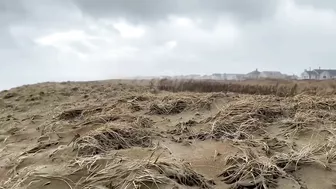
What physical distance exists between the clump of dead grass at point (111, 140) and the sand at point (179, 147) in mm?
11

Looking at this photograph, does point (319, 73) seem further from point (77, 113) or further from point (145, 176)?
point (145, 176)

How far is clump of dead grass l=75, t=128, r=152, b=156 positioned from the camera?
3980mm

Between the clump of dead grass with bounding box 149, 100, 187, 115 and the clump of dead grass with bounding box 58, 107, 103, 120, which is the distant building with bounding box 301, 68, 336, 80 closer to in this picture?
the clump of dead grass with bounding box 149, 100, 187, 115

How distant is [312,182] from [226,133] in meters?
1.53

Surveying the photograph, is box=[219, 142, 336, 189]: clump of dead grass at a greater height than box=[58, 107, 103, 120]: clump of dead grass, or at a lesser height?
lesser

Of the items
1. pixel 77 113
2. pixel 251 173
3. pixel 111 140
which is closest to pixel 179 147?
pixel 111 140

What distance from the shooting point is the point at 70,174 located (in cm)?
336

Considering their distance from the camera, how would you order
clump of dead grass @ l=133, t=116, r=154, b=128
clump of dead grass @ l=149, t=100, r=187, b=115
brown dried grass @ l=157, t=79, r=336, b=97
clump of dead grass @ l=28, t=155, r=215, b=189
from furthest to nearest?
brown dried grass @ l=157, t=79, r=336, b=97, clump of dead grass @ l=149, t=100, r=187, b=115, clump of dead grass @ l=133, t=116, r=154, b=128, clump of dead grass @ l=28, t=155, r=215, b=189

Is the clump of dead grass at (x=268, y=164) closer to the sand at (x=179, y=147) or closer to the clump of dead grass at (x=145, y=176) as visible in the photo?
the sand at (x=179, y=147)

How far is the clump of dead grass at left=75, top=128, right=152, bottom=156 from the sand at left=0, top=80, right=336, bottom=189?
0.04 feet

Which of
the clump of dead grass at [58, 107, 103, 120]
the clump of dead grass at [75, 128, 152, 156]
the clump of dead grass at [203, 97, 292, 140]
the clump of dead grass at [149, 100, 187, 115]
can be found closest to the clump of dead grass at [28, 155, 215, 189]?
the clump of dead grass at [75, 128, 152, 156]

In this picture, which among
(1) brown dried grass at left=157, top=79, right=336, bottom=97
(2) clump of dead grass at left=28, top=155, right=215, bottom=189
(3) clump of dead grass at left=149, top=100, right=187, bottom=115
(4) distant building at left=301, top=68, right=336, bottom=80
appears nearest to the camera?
(2) clump of dead grass at left=28, top=155, right=215, bottom=189

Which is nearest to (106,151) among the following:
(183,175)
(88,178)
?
(88,178)

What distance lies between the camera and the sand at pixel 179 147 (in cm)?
326
